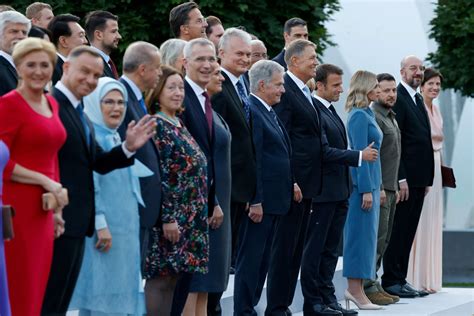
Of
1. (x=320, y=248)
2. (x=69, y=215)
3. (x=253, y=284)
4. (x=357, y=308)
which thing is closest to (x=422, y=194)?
(x=357, y=308)

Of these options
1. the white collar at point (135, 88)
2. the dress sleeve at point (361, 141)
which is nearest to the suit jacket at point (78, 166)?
the white collar at point (135, 88)

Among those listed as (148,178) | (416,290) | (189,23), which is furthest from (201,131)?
(416,290)

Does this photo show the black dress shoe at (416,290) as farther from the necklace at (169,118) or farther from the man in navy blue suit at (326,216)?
the necklace at (169,118)

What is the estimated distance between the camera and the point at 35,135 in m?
5.98

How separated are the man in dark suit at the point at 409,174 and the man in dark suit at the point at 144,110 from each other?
16.4 feet

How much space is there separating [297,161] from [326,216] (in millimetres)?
617

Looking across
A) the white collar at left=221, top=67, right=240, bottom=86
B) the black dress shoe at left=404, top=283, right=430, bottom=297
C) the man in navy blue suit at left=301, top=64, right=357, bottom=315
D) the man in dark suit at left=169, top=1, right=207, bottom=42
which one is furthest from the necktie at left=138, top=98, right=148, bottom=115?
the black dress shoe at left=404, top=283, right=430, bottom=297

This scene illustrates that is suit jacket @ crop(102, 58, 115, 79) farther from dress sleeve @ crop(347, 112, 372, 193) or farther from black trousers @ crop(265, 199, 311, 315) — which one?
dress sleeve @ crop(347, 112, 372, 193)

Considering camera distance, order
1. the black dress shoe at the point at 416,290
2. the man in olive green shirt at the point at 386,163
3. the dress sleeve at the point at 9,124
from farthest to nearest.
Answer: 1. the black dress shoe at the point at 416,290
2. the man in olive green shirt at the point at 386,163
3. the dress sleeve at the point at 9,124

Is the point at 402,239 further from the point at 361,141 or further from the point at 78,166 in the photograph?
the point at 78,166

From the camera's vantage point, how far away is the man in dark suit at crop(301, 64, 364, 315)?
9.62m

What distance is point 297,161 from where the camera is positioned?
9.26 metres

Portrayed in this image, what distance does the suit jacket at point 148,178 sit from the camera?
683 cm

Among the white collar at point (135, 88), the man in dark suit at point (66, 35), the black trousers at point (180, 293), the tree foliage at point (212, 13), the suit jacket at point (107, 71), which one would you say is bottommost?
the black trousers at point (180, 293)
